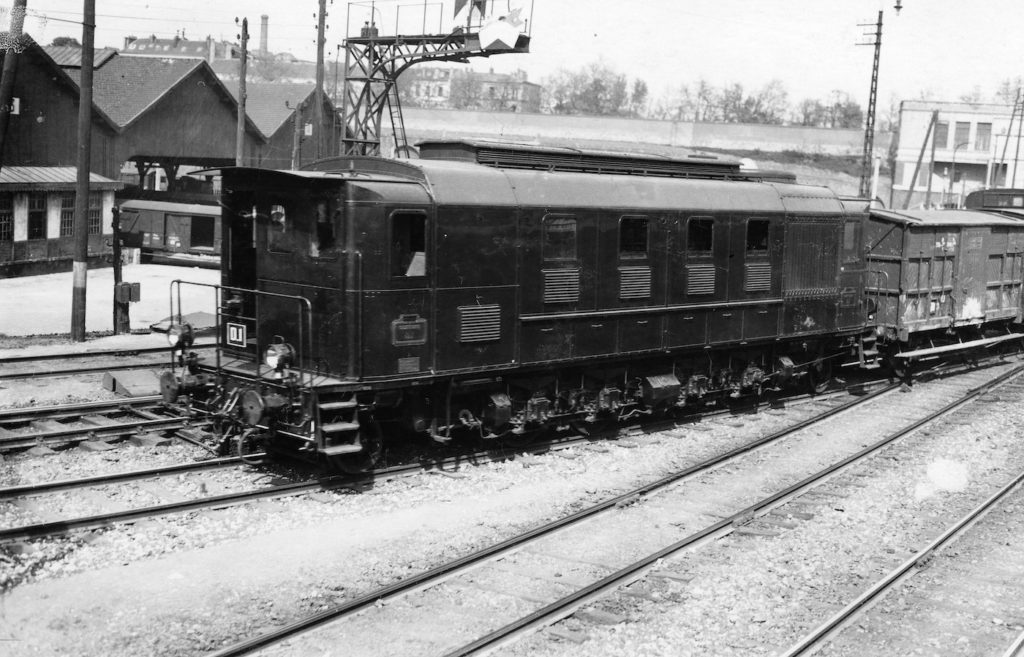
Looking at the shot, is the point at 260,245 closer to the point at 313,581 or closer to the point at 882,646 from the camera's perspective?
the point at 313,581

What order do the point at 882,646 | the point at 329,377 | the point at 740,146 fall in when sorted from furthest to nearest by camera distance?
the point at 740,146 < the point at 329,377 < the point at 882,646

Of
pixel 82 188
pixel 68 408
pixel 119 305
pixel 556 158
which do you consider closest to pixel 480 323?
pixel 556 158

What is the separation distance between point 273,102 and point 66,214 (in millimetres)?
20376

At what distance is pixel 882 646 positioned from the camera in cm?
757

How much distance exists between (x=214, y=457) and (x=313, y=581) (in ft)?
12.9

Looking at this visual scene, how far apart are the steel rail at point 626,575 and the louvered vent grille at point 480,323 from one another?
3402 mm

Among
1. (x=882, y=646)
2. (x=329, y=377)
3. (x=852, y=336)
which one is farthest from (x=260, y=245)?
(x=852, y=336)

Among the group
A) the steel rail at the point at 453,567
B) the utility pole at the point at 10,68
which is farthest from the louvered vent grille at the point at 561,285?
the utility pole at the point at 10,68

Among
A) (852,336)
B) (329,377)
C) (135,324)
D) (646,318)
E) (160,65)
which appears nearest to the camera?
(329,377)

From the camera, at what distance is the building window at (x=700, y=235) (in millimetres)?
13961

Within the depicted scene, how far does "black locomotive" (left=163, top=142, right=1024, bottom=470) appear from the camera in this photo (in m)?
10.6

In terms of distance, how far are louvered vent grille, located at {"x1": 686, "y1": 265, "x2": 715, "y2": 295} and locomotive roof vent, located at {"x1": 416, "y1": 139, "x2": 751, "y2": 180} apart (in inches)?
56.3

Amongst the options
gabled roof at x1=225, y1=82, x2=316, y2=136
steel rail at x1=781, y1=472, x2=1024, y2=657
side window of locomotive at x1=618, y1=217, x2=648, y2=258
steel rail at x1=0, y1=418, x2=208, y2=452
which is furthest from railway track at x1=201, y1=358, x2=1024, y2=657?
gabled roof at x1=225, y1=82, x2=316, y2=136

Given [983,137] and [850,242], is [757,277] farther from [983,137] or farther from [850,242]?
[983,137]
